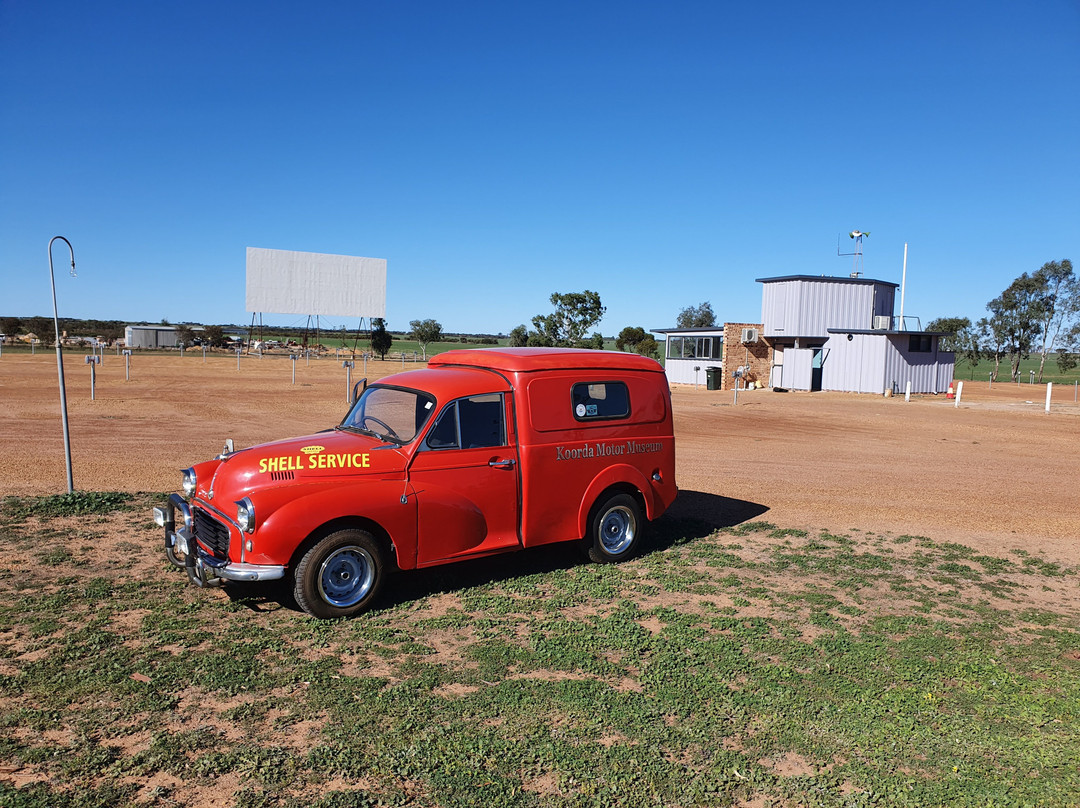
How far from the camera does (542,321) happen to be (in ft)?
192

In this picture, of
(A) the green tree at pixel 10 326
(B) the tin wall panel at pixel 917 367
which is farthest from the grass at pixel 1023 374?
(A) the green tree at pixel 10 326

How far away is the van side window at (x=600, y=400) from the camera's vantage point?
7.23 m

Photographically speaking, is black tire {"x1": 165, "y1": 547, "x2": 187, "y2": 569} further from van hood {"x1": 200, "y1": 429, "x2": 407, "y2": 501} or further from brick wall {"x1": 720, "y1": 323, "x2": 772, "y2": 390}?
brick wall {"x1": 720, "y1": 323, "x2": 772, "y2": 390}

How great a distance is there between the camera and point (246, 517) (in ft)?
17.9

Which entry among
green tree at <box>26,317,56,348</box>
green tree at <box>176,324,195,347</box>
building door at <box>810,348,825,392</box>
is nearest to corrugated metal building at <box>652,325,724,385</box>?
building door at <box>810,348,825,392</box>

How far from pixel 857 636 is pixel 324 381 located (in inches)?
1416

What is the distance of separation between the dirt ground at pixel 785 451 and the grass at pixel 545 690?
304 centimetres

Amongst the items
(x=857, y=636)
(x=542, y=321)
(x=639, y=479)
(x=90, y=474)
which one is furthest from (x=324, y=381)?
(x=857, y=636)

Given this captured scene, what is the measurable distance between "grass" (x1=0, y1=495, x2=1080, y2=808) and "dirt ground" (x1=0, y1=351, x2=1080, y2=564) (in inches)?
120

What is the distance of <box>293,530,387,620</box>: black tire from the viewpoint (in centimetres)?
566

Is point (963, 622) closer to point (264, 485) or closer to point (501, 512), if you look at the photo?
point (501, 512)

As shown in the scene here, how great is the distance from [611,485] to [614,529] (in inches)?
21.4

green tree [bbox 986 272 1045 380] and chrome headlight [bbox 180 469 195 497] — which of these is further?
green tree [bbox 986 272 1045 380]

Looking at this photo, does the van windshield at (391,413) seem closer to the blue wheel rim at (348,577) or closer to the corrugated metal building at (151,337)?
the blue wheel rim at (348,577)
